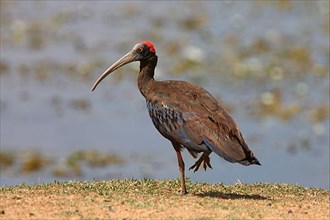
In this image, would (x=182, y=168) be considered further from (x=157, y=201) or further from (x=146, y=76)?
(x=146, y=76)

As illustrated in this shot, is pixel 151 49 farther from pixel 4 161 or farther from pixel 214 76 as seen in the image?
pixel 214 76

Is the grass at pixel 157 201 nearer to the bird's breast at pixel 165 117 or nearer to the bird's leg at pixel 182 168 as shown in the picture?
the bird's leg at pixel 182 168

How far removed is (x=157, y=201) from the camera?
10.9 m

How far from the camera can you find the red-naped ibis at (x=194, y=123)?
11133 mm

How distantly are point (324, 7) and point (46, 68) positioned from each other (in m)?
9.22

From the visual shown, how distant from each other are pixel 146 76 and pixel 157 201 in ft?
6.04

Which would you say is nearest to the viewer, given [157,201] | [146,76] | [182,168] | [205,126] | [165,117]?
[157,201]

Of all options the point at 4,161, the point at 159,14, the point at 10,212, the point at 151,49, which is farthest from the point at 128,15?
the point at 10,212

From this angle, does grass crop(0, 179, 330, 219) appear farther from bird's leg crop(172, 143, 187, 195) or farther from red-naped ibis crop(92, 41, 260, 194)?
red-naped ibis crop(92, 41, 260, 194)

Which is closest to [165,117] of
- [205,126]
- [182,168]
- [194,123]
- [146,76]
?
[194,123]

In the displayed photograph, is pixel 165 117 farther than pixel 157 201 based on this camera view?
Yes

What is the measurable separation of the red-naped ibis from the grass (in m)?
0.46

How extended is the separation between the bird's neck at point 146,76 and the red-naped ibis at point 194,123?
0.08m

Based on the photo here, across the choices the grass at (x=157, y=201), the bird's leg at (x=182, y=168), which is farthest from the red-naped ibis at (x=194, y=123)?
the grass at (x=157, y=201)
